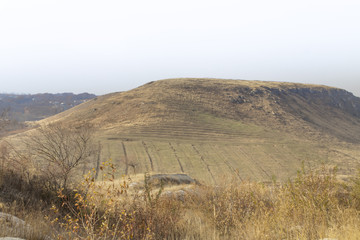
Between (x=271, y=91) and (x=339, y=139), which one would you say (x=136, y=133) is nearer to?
(x=339, y=139)

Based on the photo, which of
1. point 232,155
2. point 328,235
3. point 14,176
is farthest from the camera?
point 232,155

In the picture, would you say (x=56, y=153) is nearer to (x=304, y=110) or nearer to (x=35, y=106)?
(x=304, y=110)

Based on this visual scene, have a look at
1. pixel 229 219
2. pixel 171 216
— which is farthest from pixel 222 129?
pixel 171 216

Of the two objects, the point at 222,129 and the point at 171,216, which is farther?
the point at 222,129

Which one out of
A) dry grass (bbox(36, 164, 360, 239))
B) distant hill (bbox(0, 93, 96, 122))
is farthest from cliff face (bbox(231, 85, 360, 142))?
distant hill (bbox(0, 93, 96, 122))

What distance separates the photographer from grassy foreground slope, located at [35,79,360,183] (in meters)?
28.3

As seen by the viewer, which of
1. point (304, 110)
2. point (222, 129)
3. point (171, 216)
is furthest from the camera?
point (304, 110)

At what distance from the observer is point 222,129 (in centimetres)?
4066

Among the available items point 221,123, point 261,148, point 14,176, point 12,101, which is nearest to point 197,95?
point 221,123

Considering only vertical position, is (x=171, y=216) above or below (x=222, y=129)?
above

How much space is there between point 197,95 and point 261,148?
23662 mm

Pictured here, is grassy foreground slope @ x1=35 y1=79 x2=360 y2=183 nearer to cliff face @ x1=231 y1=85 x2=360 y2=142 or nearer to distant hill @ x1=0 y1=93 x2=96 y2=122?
cliff face @ x1=231 y1=85 x2=360 y2=142

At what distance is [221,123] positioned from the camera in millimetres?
43250

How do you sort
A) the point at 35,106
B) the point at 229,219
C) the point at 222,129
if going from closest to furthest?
1. the point at 229,219
2. the point at 222,129
3. the point at 35,106
